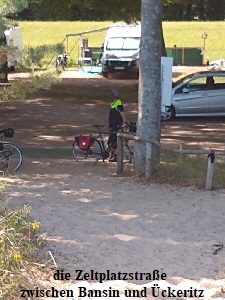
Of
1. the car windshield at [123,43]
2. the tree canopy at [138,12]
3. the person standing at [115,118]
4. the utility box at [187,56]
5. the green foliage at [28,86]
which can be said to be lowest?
the person standing at [115,118]

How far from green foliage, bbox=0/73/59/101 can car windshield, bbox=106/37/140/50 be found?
74.7 ft

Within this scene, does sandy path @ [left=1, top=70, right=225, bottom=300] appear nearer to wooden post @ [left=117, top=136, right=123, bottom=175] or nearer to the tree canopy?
wooden post @ [left=117, top=136, right=123, bottom=175]

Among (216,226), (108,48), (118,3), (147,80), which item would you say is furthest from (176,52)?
(216,226)

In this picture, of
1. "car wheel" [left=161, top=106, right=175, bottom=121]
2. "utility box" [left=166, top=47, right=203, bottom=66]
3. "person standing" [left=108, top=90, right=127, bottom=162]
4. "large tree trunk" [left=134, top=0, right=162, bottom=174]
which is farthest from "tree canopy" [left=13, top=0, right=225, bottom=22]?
"large tree trunk" [left=134, top=0, right=162, bottom=174]

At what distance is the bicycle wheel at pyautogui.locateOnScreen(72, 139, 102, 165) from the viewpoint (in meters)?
12.3

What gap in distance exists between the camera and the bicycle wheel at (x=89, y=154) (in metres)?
12.3

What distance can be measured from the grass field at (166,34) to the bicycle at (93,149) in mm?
28054

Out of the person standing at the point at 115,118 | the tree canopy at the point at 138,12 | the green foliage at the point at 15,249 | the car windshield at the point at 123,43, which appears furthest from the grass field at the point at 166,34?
the green foliage at the point at 15,249

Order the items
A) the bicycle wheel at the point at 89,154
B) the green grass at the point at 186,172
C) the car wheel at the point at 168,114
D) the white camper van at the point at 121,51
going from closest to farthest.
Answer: the green grass at the point at 186,172 → the bicycle wheel at the point at 89,154 → the car wheel at the point at 168,114 → the white camper van at the point at 121,51

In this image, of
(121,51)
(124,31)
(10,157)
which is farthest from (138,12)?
(10,157)

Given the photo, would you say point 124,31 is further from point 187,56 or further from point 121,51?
point 187,56

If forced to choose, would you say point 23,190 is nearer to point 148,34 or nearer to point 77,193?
point 77,193

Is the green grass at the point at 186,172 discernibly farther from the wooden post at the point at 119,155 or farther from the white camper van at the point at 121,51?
the white camper van at the point at 121,51

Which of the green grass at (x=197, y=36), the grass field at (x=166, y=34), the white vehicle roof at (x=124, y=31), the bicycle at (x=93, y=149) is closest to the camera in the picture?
the bicycle at (x=93, y=149)
